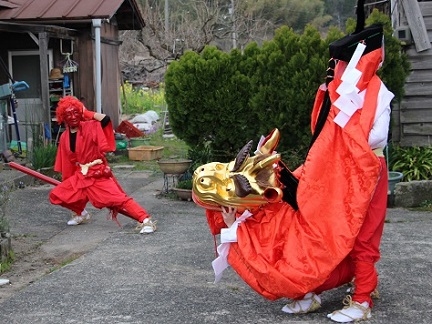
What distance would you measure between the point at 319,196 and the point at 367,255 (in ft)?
1.60

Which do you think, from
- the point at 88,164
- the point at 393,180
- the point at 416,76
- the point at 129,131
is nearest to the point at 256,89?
the point at 393,180

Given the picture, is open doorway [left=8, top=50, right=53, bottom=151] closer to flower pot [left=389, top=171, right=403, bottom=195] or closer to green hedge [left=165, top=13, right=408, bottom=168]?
green hedge [left=165, top=13, right=408, bottom=168]

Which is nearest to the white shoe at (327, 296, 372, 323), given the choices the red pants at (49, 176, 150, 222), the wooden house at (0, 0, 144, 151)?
the red pants at (49, 176, 150, 222)

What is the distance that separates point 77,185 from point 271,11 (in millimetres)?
28357

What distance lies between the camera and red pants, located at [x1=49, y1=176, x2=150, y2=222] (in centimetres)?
786

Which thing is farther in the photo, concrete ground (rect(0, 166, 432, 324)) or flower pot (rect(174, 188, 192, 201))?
flower pot (rect(174, 188, 192, 201))

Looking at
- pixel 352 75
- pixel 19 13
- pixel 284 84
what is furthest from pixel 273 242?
pixel 19 13

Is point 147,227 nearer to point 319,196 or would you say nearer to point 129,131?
point 319,196

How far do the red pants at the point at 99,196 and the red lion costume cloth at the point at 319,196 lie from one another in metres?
3.11

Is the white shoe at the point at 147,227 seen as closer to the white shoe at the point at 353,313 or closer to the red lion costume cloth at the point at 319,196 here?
the red lion costume cloth at the point at 319,196

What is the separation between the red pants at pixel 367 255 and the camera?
466cm

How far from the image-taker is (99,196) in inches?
311

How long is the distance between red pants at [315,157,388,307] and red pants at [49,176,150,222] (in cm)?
344

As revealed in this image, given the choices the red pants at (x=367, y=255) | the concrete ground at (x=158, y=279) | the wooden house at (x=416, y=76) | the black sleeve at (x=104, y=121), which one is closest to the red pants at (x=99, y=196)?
the concrete ground at (x=158, y=279)
